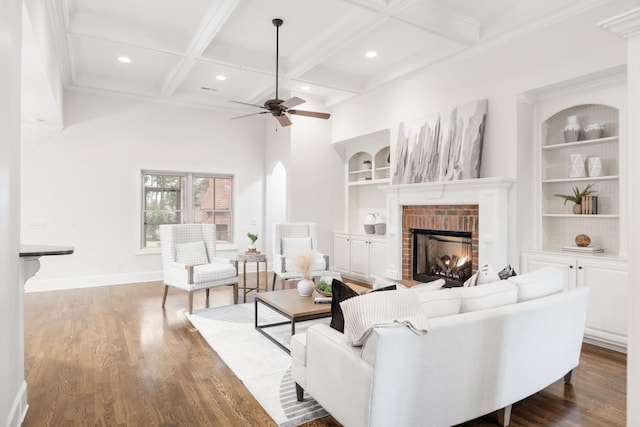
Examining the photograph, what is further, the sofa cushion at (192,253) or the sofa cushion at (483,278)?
the sofa cushion at (192,253)

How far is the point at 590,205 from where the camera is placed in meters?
3.86

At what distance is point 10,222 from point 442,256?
4.78m

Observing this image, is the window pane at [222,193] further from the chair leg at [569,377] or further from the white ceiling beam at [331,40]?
the chair leg at [569,377]

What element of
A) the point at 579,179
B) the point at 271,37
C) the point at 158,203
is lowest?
the point at 158,203

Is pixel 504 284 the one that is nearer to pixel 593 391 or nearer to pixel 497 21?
pixel 593 391

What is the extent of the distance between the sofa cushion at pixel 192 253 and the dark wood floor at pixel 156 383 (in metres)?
0.84

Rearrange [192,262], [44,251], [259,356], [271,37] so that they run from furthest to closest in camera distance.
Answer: [192,262]
[271,37]
[259,356]
[44,251]

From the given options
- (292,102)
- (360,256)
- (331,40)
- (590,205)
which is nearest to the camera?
(590,205)

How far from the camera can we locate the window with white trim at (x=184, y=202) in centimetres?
681

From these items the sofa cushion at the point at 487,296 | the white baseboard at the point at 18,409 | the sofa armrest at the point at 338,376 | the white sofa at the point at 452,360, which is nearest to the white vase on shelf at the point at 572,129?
the white sofa at the point at 452,360

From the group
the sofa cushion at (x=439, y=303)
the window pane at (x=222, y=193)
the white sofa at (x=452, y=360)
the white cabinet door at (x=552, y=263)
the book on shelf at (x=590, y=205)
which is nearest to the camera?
the white sofa at (x=452, y=360)

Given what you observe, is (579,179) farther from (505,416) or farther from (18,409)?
(18,409)

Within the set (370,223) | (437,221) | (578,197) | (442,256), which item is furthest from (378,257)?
(578,197)

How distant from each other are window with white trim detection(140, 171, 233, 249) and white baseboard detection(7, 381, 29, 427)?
14.6 ft
